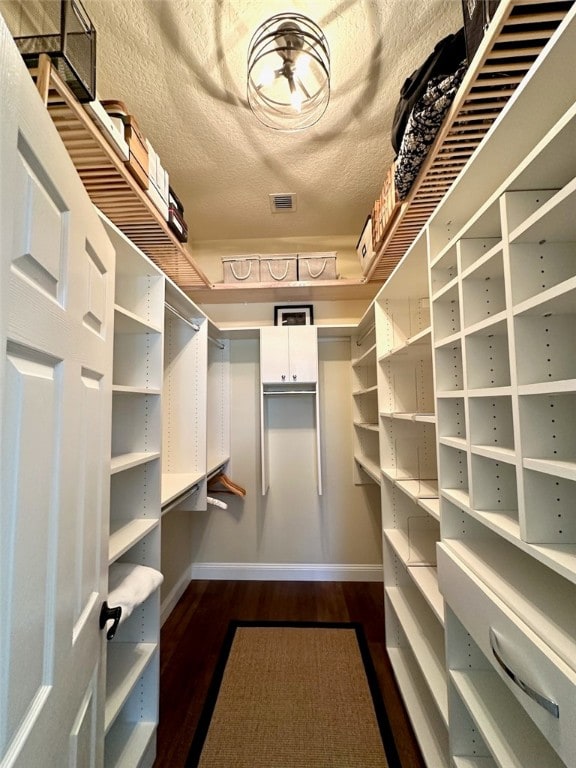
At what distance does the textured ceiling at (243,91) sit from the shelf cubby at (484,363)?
1.30 metres

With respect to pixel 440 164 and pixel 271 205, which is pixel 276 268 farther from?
pixel 440 164

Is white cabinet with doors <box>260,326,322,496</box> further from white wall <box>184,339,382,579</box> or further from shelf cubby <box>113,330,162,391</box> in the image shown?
shelf cubby <box>113,330,162,391</box>

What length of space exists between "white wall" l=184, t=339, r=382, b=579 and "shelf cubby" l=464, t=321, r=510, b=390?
77.1 inches

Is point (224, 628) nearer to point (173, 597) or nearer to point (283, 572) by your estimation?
point (173, 597)

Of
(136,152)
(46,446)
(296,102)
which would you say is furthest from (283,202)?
(46,446)

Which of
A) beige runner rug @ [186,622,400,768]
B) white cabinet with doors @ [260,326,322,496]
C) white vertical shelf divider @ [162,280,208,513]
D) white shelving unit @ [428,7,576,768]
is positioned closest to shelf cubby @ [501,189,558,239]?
white shelving unit @ [428,7,576,768]

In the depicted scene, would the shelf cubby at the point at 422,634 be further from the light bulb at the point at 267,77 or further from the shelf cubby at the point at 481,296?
the light bulb at the point at 267,77

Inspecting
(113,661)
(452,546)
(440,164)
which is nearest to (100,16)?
(440,164)

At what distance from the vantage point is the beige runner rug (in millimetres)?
1468

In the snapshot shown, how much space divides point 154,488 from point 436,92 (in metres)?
1.82

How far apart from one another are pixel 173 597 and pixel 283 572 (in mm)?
894

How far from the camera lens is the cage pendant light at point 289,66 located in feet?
4.15

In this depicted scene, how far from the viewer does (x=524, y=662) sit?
0.76 metres

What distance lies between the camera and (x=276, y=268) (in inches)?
103
